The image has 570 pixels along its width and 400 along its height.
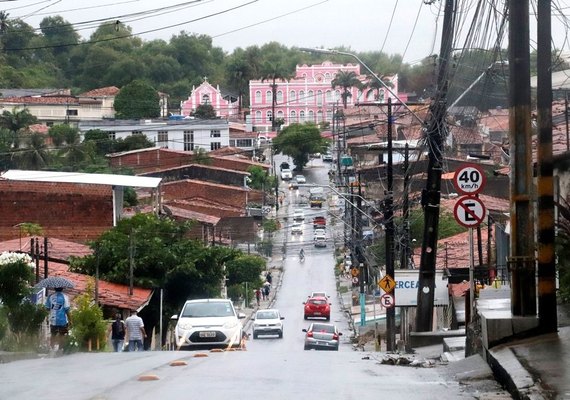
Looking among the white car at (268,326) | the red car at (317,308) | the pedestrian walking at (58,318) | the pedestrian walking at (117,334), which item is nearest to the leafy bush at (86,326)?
the pedestrian walking at (58,318)

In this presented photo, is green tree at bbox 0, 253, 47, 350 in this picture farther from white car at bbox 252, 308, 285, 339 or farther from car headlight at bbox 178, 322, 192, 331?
white car at bbox 252, 308, 285, 339

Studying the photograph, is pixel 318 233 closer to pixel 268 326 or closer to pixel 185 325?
pixel 268 326

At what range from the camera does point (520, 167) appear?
14938 mm

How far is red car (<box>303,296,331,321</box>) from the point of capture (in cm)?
5794

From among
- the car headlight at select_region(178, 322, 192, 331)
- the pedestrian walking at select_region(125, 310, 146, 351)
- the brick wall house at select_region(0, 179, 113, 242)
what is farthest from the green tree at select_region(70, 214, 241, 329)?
the car headlight at select_region(178, 322, 192, 331)

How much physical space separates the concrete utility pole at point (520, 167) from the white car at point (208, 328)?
11.4m

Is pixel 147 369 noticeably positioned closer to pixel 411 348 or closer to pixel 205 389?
pixel 205 389

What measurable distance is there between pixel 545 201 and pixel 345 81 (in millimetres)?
119833

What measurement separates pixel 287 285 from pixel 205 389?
222 feet

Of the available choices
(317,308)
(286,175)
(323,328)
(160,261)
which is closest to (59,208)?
(317,308)

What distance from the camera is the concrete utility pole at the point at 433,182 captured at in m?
24.6

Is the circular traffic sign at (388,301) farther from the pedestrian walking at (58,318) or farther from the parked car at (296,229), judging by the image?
the parked car at (296,229)

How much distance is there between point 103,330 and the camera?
26.0 m

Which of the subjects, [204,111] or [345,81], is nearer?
[204,111]
